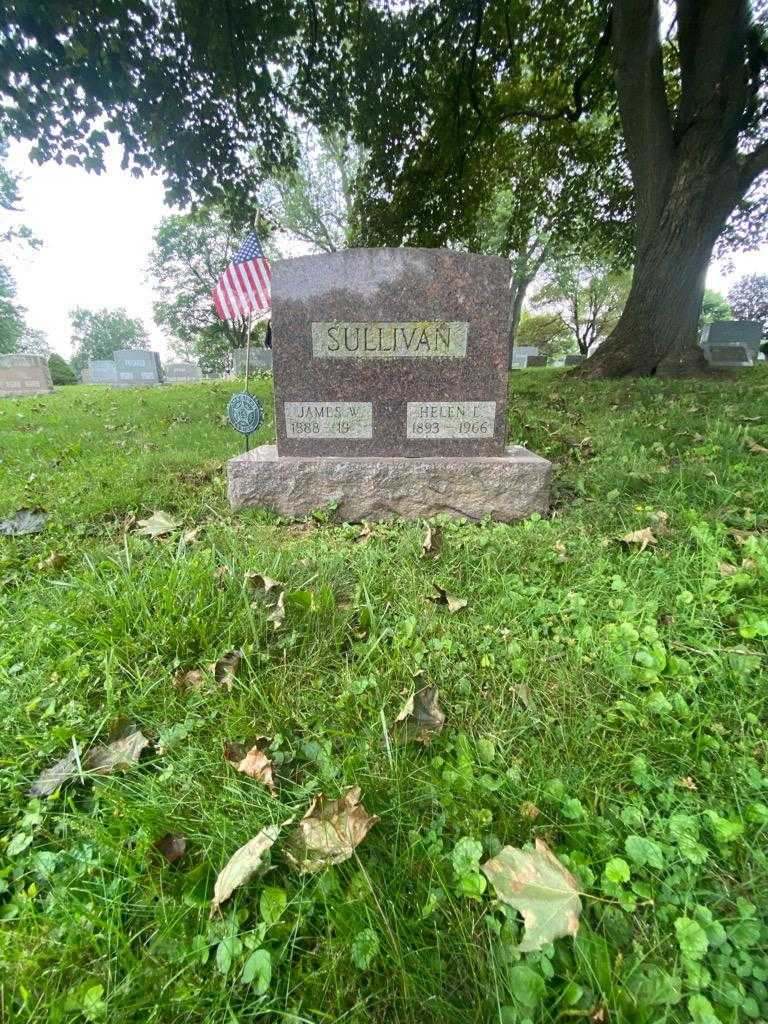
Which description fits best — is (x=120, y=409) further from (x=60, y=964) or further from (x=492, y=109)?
(x=492, y=109)

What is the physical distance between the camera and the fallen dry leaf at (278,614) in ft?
5.67

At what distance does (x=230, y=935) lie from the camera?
900 millimetres

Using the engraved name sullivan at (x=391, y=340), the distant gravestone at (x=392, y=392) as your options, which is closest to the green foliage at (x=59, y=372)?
the distant gravestone at (x=392, y=392)

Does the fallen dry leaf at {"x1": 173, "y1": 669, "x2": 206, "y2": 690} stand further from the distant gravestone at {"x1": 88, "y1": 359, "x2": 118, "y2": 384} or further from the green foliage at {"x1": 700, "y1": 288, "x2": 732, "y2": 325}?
the green foliage at {"x1": 700, "y1": 288, "x2": 732, "y2": 325}

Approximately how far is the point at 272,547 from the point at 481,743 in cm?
149

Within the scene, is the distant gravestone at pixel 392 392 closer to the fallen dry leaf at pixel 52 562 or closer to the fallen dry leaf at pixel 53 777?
the fallen dry leaf at pixel 52 562

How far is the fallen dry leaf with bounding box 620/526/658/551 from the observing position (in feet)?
7.23

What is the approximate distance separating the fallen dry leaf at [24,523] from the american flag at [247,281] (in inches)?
74.9

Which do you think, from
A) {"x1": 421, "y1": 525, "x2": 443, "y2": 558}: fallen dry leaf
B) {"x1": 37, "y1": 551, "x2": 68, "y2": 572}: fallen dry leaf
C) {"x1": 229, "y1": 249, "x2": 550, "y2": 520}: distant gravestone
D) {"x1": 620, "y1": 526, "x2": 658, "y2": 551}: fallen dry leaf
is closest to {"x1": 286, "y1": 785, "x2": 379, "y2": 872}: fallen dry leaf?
{"x1": 421, "y1": 525, "x2": 443, "y2": 558}: fallen dry leaf

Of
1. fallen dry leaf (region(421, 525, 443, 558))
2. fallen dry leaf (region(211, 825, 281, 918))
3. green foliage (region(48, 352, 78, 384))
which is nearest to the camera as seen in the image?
fallen dry leaf (region(211, 825, 281, 918))

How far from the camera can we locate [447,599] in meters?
1.97

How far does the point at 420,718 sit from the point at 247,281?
3.41 meters

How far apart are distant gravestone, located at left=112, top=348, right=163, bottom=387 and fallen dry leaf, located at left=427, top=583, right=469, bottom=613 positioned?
21.9 m

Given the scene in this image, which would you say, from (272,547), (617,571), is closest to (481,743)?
(617,571)
